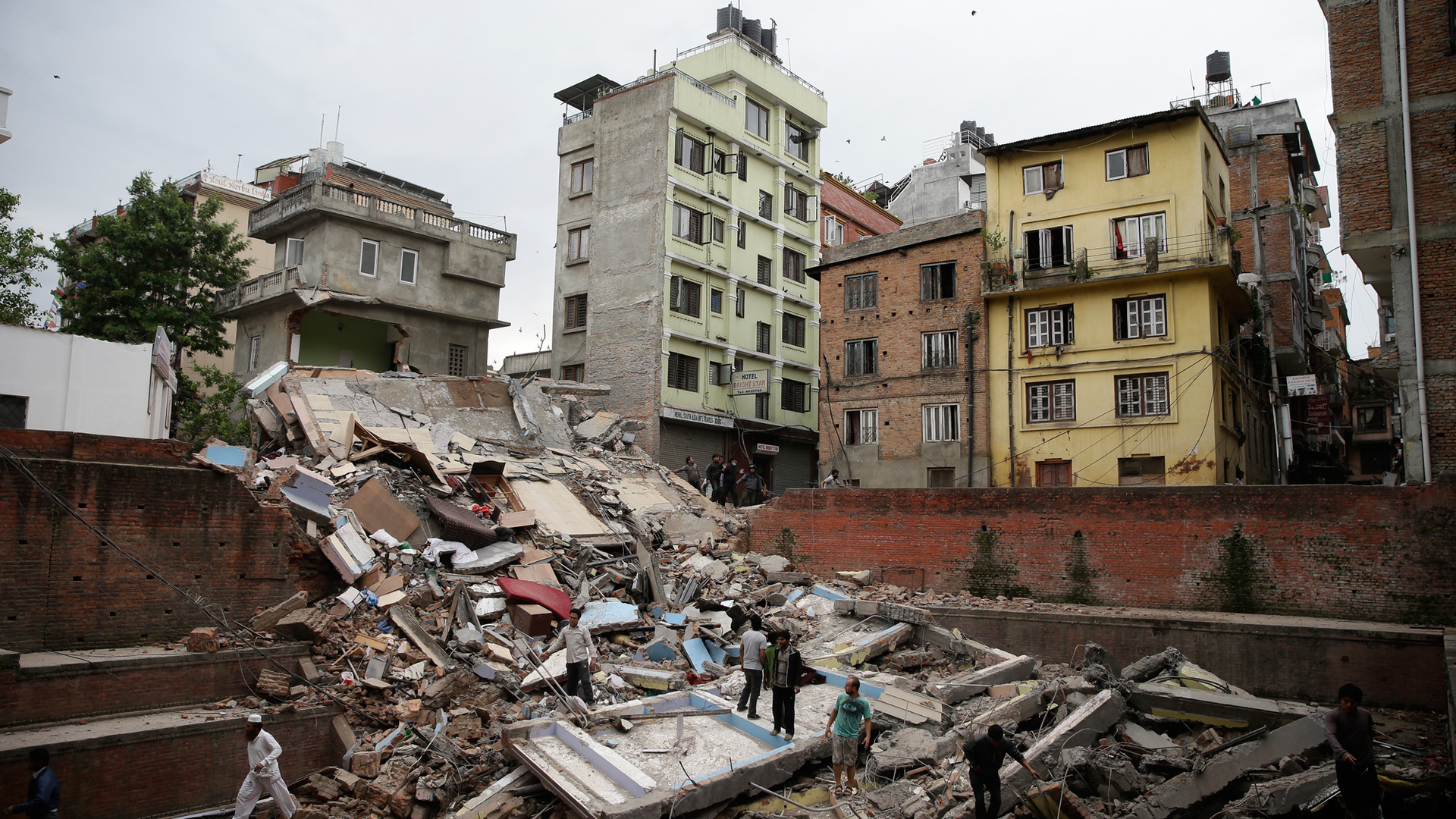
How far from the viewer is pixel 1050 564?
1828cm

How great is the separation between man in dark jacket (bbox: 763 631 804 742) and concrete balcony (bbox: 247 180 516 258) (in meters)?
22.8

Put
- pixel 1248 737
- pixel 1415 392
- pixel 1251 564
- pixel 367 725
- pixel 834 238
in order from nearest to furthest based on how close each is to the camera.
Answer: pixel 1248 737
pixel 367 725
pixel 1415 392
pixel 1251 564
pixel 834 238

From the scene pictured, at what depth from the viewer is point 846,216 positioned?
3891 centimetres

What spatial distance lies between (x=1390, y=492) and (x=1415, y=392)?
1.80 meters

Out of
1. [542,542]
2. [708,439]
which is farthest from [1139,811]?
[708,439]

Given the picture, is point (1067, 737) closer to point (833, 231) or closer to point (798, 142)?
point (798, 142)

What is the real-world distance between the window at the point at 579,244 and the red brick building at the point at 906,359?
9.59 metres

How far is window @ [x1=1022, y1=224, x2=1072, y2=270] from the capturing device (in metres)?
24.3

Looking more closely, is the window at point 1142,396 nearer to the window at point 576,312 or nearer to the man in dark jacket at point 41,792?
the window at point 576,312

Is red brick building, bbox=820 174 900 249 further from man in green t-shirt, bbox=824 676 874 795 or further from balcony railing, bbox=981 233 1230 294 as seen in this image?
man in green t-shirt, bbox=824 676 874 795

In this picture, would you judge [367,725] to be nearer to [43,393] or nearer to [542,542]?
[542,542]

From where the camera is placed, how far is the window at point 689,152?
3100 cm

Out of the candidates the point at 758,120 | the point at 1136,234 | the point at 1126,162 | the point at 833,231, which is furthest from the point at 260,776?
the point at 833,231

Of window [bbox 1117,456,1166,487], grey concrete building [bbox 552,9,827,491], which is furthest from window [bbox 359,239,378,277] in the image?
window [bbox 1117,456,1166,487]
